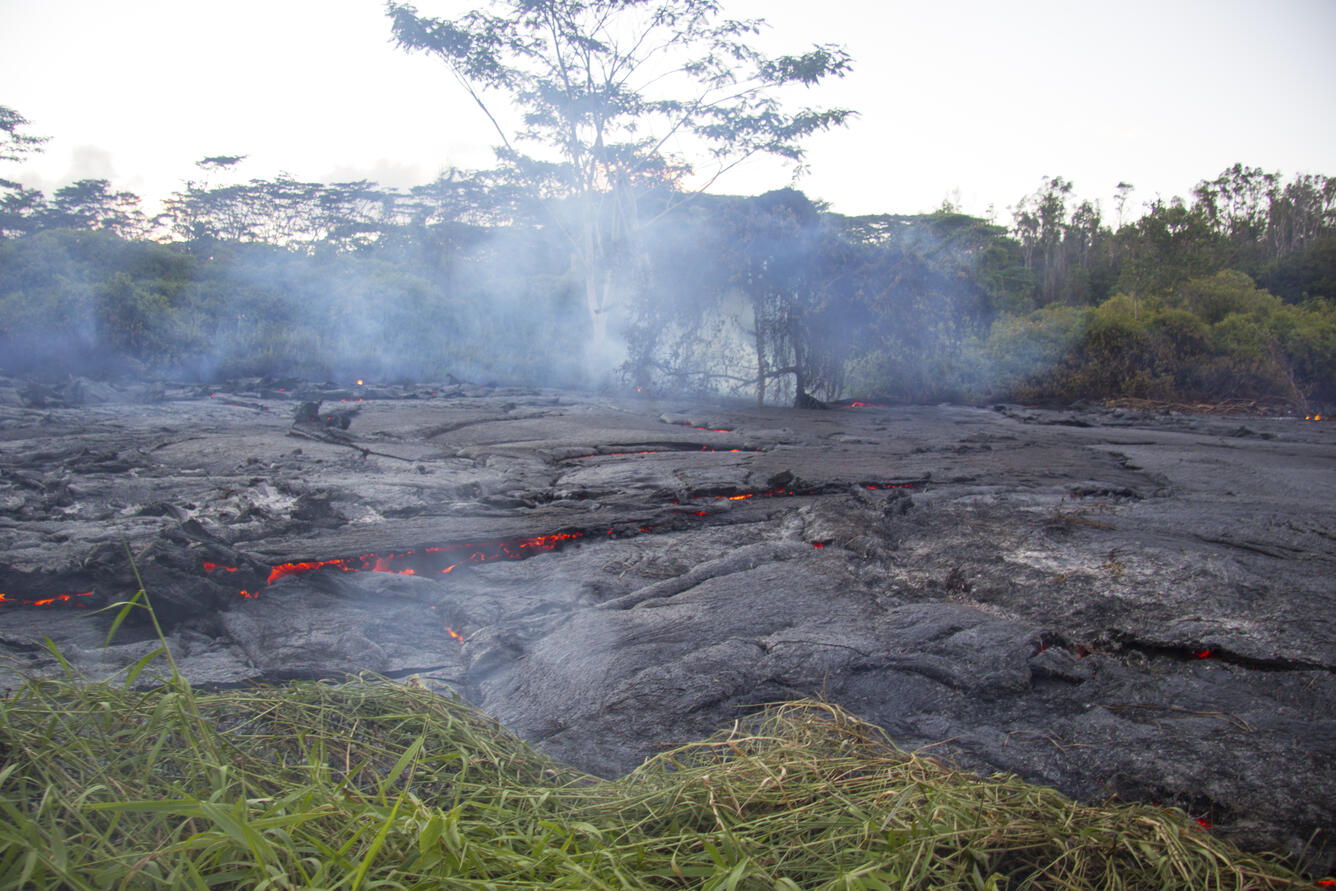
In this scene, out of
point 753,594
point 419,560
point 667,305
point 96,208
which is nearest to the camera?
point 753,594

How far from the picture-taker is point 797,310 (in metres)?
12.0

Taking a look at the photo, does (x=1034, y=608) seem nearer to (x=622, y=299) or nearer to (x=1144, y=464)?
(x=1144, y=464)

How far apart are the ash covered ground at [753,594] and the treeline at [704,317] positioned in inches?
262

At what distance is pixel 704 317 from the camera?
42.7ft

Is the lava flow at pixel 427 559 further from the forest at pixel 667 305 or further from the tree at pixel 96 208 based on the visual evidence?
the tree at pixel 96 208

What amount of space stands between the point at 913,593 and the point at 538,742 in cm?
177

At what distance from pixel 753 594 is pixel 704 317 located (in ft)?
34.2

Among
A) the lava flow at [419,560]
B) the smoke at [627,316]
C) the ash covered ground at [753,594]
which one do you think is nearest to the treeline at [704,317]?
the smoke at [627,316]

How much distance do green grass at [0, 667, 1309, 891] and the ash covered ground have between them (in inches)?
Answer: 13.3

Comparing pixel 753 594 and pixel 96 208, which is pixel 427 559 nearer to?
pixel 753 594

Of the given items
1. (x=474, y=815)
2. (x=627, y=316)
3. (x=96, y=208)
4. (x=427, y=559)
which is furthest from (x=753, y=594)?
(x=96, y=208)

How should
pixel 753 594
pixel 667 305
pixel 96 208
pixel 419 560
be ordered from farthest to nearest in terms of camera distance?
pixel 96 208 → pixel 667 305 → pixel 419 560 → pixel 753 594

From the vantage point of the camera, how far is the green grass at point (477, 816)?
3.40ft

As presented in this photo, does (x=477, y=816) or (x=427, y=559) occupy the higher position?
(x=477, y=816)
